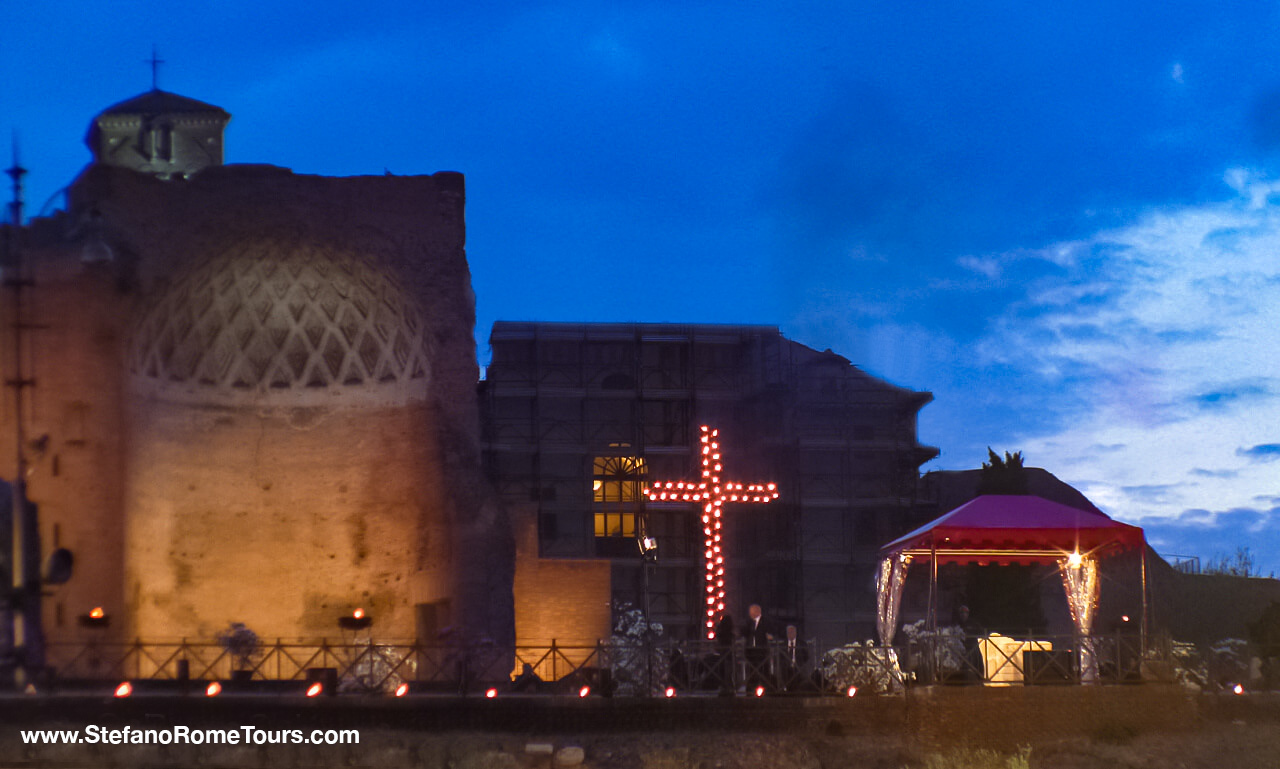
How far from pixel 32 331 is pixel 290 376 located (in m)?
4.57

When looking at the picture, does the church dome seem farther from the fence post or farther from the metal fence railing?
the fence post

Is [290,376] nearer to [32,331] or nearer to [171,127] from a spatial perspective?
[32,331]

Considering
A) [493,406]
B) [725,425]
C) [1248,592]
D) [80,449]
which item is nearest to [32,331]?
[80,449]

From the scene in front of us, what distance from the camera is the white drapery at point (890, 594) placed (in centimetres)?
1947

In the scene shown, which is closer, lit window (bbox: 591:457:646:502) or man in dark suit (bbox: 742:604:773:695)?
man in dark suit (bbox: 742:604:773:695)

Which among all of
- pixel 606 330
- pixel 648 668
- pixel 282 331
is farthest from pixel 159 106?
pixel 648 668

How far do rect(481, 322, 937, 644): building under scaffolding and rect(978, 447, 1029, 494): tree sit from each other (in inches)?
276

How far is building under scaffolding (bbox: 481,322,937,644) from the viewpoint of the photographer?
38281 millimetres

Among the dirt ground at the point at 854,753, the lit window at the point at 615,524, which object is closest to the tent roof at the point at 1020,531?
the dirt ground at the point at 854,753

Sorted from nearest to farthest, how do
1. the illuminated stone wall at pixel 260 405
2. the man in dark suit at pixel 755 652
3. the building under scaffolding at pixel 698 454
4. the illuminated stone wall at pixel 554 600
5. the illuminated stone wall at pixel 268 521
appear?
1. the man in dark suit at pixel 755 652
2. the illuminated stone wall at pixel 260 405
3. the illuminated stone wall at pixel 268 521
4. the illuminated stone wall at pixel 554 600
5. the building under scaffolding at pixel 698 454

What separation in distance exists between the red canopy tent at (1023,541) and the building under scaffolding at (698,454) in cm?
1788

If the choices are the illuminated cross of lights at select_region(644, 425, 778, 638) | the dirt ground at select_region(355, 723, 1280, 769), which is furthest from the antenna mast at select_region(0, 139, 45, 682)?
the illuminated cross of lights at select_region(644, 425, 778, 638)

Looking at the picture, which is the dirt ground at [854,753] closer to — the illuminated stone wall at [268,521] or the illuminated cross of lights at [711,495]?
the illuminated cross of lights at [711,495]

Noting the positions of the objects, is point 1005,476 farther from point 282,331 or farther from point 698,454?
point 282,331
